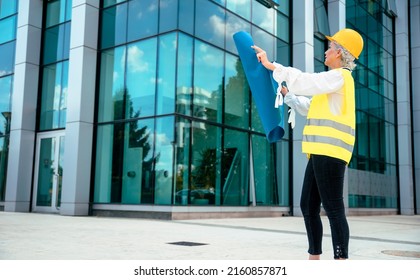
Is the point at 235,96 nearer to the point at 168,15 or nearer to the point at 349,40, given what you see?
the point at 168,15

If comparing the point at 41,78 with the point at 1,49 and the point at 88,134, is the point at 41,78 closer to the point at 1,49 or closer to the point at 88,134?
the point at 1,49

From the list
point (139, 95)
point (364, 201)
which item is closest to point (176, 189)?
point (139, 95)

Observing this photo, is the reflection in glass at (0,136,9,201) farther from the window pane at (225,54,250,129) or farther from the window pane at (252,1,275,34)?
the window pane at (252,1,275,34)

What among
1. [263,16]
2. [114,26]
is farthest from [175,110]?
[263,16]

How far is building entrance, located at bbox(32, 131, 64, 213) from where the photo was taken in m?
15.1

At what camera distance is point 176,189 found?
1235cm

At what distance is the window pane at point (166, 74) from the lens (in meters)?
12.8

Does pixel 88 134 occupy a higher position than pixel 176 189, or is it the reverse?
pixel 88 134

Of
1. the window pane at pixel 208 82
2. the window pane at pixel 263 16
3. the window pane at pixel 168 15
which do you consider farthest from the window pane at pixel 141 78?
the window pane at pixel 263 16

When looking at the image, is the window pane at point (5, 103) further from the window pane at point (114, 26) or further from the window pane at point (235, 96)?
the window pane at point (235, 96)

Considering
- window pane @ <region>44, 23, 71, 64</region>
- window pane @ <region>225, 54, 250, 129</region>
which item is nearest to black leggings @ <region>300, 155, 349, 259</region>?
window pane @ <region>225, 54, 250, 129</region>

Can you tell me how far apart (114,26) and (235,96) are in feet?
14.7

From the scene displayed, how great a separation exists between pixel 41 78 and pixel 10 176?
3633 mm

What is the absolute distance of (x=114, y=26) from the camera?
48.1ft
